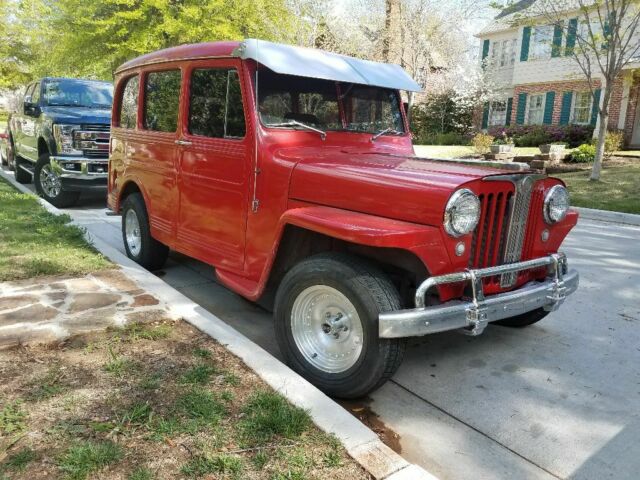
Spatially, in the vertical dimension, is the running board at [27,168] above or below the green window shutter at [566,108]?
below

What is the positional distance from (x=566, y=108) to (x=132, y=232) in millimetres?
21808

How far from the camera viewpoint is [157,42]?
1356 cm

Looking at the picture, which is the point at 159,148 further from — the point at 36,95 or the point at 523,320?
the point at 36,95

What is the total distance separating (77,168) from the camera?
844 cm

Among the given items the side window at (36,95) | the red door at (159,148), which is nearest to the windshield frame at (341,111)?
the red door at (159,148)

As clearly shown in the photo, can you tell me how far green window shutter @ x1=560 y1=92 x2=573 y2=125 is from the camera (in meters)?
22.7

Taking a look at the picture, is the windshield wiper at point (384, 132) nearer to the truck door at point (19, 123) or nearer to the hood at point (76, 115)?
the hood at point (76, 115)

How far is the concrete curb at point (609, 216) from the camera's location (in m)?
9.56

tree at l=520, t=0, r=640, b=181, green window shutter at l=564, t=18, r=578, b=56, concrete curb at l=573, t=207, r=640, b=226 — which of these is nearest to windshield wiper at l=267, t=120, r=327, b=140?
concrete curb at l=573, t=207, r=640, b=226

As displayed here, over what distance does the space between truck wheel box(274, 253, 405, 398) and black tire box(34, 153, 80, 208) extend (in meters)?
6.77

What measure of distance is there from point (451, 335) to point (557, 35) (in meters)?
20.8

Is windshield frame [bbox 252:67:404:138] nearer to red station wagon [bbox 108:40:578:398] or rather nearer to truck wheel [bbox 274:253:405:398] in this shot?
red station wagon [bbox 108:40:578:398]

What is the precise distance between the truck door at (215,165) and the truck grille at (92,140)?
4803mm

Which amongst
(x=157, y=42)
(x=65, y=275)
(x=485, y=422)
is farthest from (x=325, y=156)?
(x=157, y=42)
